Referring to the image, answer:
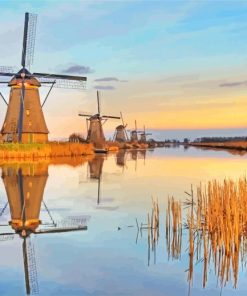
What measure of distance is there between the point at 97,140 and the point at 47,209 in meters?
37.1

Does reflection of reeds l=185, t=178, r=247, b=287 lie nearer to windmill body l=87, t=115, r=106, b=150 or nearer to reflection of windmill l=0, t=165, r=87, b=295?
reflection of windmill l=0, t=165, r=87, b=295

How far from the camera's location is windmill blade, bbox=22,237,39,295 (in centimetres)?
553

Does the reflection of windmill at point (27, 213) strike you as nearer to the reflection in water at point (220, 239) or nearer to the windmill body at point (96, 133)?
the reflection in water at point (220, 239)

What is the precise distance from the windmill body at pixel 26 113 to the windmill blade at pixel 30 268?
22655 millimetres

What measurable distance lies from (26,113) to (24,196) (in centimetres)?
1763

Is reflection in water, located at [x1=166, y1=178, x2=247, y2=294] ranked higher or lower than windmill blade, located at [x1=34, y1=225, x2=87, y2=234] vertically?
higher

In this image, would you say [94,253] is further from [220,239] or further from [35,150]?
[35,150]

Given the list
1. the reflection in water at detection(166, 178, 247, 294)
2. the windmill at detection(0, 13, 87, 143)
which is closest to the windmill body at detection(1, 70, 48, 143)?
the windmill at detection(0, 13, 87, 143)

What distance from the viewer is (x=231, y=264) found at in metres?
6.11

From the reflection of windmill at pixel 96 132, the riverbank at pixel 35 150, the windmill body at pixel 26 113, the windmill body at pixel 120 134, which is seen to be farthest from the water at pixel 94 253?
the windmill body at pixel 120 134

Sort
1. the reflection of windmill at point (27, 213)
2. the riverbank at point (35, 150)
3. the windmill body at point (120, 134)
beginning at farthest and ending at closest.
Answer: the windmill body at point (120, 134), the riverbank at point (35, 150), the reflection of windmill at point (27, 213)

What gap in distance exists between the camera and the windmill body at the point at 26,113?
30000mm

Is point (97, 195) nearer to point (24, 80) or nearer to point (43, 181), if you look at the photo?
point (43, 181)

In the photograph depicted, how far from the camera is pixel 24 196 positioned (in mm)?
13000
